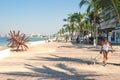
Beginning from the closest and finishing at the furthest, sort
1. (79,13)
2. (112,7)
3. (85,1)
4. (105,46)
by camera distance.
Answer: (105,46) < (112,7) < (85,1) < (79,13)

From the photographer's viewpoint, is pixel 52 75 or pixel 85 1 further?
pixel 85 1

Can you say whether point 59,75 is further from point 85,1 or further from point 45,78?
point 85,1

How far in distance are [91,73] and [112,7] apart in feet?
21.5

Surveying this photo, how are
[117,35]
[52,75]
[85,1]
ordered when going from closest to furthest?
1. [52,75]
2. [85,1]
3. [117,35]

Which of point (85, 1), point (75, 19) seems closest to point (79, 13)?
point (75, 19)

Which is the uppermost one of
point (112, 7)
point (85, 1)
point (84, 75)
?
point (85, 1)

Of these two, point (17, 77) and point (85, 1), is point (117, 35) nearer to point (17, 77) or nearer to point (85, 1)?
point (85, 1)

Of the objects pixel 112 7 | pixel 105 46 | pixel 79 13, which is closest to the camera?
pixel 105 46

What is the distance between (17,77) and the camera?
1359 cm

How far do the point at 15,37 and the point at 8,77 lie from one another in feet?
64.8

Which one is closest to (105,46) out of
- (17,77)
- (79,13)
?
(17,77)

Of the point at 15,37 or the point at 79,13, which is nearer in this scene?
the point at 15,37

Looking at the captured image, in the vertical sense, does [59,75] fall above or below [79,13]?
below

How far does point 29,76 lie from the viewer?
45.5ft
